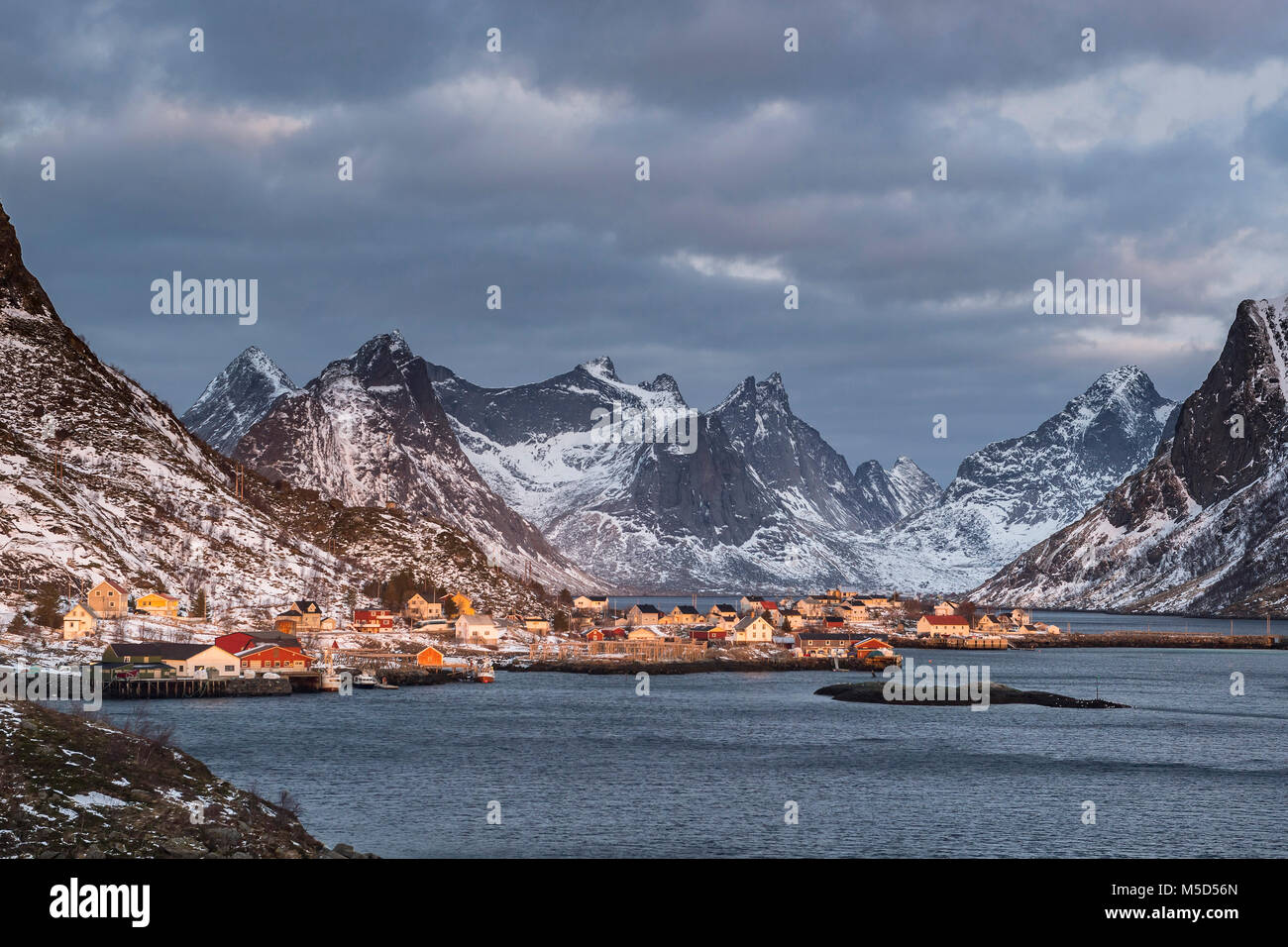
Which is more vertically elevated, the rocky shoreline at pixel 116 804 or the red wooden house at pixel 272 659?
the rocky shoreline at pixel 116 804

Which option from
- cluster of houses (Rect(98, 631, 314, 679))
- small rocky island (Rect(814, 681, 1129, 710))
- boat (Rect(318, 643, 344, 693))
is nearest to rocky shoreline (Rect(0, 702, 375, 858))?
cluster of houses (Rect(98, 631, 314, 679))

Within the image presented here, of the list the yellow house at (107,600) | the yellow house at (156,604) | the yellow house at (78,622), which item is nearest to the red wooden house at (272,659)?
the yellow house at (78,622)

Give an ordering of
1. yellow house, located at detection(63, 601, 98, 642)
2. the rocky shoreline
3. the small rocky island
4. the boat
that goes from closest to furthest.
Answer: the rocky shoreline
the small rocky island
yellow house, located at detection(63, 601, 98, 642)
the boat

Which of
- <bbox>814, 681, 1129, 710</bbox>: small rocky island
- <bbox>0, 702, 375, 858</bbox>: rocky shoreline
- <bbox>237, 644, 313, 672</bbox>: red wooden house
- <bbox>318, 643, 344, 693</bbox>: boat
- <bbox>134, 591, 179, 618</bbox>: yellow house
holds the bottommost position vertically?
<bbox>814, 681, 1129, 710</bbox>: small rocky island

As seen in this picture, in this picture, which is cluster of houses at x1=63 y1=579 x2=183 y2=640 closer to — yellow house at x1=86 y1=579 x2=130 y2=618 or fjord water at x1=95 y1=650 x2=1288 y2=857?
yellow house at x1=86 y1=579 x2=130 y2=618

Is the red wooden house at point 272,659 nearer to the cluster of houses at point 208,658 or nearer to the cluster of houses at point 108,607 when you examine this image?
the cluster of houses at point 208,658

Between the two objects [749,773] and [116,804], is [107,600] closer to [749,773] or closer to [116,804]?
[749,773]
